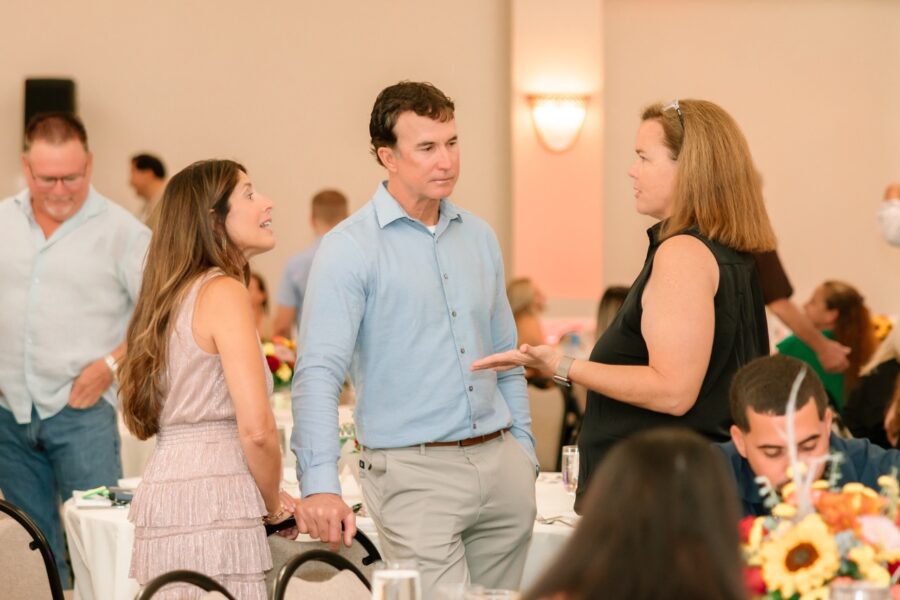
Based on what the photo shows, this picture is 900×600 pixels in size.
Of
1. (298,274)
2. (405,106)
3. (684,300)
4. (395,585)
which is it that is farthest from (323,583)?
(298,274)

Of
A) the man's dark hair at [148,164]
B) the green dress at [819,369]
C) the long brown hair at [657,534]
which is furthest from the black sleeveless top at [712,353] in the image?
the man's dark hair at [148,164]

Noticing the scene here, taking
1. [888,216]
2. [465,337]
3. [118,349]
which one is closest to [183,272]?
[465,337]

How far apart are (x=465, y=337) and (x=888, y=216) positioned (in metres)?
2.77

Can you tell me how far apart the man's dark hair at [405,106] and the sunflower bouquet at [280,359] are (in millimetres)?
2816

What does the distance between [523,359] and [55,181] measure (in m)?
2.21

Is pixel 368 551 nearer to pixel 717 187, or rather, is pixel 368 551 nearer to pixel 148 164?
pixel 717 187

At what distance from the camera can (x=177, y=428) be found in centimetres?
296

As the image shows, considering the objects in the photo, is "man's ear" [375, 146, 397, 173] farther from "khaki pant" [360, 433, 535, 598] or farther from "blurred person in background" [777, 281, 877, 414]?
"blurred person in background" [777, 281, 877, 414]

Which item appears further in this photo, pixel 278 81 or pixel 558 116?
pixel 278 81

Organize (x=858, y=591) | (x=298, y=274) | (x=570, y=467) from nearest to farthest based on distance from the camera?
(x=858, y=591), (x=570, y=467), (x=298, y=274)

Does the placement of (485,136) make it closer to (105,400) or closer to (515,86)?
(515,86)

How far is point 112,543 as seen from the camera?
3.71m

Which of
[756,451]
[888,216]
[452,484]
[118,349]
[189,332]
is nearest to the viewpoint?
[756,451]

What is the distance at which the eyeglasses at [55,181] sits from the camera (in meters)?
4.52
